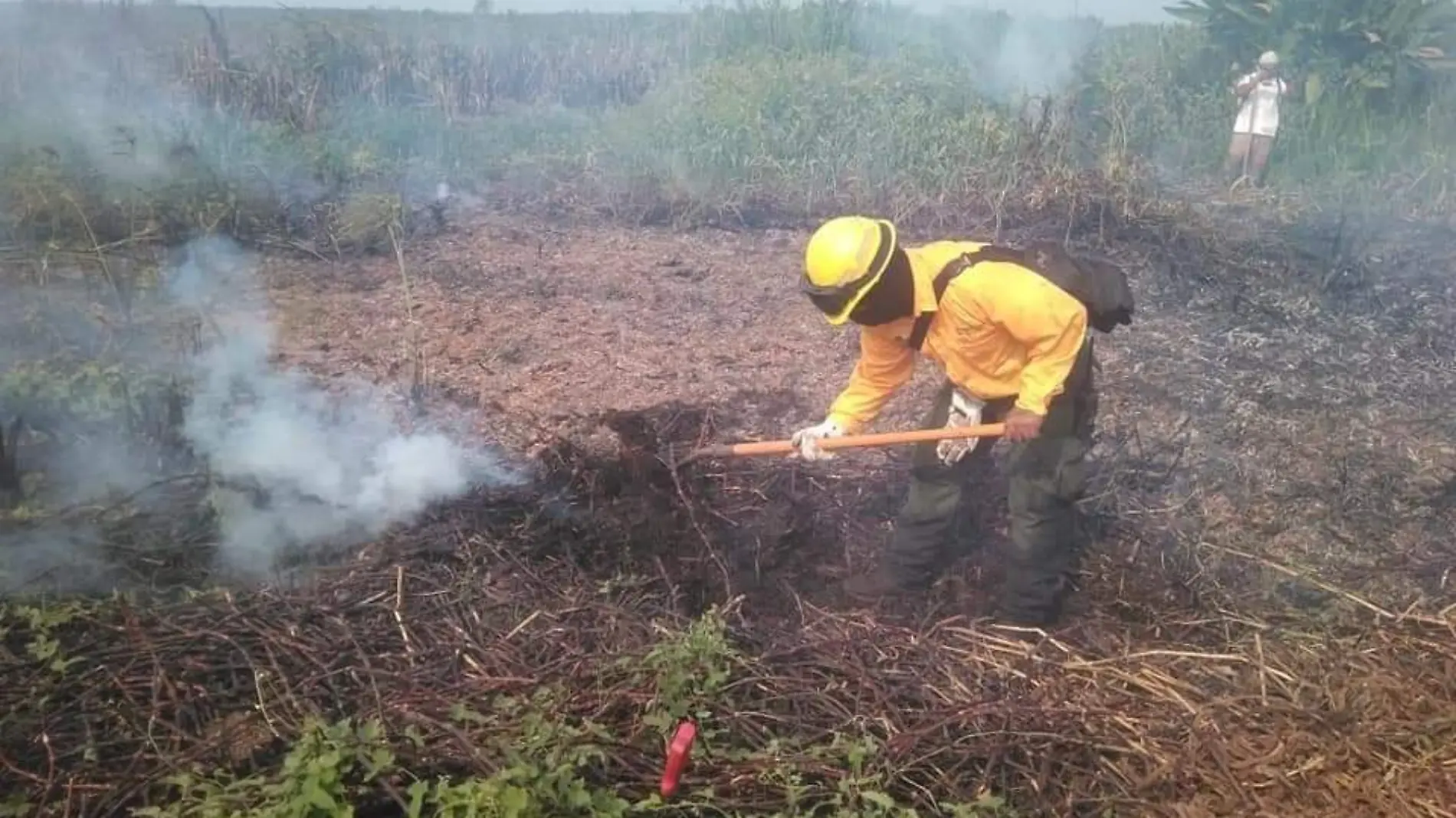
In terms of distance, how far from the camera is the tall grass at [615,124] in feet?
29.1

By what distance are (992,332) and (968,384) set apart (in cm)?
28

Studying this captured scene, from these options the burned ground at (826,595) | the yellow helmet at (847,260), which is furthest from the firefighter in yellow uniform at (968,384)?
the burned ground at (826,595)

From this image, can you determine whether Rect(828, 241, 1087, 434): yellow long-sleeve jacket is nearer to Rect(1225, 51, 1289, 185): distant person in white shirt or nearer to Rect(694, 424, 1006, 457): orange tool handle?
Rect(694, 424, 1006, 457): orange tool handle

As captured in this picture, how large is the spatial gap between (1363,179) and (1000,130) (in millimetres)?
3674

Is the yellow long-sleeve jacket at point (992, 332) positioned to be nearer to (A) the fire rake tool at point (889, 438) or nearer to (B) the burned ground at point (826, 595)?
(A) the fire rake tool at point (889, 438)

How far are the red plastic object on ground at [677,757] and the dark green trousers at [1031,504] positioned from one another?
169 cm

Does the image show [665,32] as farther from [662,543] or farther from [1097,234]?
[662,543]

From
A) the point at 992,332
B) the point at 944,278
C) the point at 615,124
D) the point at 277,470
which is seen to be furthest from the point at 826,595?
the point at 615,124

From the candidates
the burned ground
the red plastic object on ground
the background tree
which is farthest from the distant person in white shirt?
the red plastic object on ground

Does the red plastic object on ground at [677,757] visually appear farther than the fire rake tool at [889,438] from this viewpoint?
No

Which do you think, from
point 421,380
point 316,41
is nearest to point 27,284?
point 421,380

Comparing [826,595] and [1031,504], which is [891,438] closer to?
[1031,504]

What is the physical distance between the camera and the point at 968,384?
13.5ft

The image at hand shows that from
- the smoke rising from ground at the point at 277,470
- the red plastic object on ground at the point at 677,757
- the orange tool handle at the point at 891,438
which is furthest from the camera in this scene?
the smoke rising from ground at the point at 277,470
